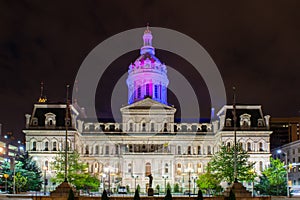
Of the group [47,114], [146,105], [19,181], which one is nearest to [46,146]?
[47,114]

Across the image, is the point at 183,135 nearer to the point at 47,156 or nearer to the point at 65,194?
the point at 47,156

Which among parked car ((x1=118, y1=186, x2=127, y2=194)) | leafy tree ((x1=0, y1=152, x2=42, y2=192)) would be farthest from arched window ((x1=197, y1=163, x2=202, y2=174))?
leafy tree ((x1=0, y1=152, x2=42, y2=192))

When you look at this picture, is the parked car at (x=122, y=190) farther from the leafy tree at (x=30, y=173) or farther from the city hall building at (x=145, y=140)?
the leafy tree at (x=30, y=173)

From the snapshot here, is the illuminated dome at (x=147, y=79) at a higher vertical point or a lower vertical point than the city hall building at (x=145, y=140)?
higher

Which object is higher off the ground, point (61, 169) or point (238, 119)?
point (238, 119)

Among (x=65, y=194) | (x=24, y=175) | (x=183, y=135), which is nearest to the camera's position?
(x=65, y=194)

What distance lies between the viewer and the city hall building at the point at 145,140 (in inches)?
3927

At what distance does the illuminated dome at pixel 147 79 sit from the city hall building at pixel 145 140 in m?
3.56

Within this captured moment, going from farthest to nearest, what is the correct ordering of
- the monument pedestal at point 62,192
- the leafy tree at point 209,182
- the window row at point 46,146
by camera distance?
the window row at point 46,146, the leafy tree at point 209,182, the monument pedestal at point 62,192

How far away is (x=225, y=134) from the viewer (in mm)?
100438

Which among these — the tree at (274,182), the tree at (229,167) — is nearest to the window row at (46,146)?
the tree at (229,167)

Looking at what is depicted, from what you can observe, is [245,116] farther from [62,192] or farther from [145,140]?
[62,192]

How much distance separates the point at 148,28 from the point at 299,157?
1982 inches

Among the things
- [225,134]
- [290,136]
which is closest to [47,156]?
[225,134]
